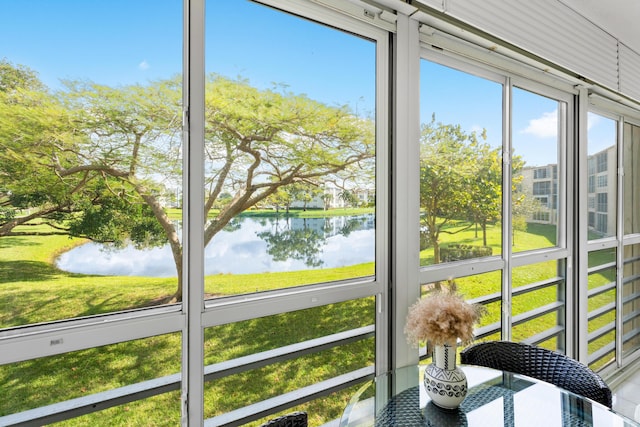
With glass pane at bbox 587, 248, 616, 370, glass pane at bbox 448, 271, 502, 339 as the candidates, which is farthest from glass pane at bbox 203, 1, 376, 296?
glass pane at bbox 587, 248, 616, 370

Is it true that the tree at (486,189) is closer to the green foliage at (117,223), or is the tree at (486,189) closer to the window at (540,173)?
the window at (540,173)

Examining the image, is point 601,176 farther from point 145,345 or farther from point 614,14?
point 145,345

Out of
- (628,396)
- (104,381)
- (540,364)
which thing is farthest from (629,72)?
(104,381)

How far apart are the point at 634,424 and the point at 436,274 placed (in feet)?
3.03

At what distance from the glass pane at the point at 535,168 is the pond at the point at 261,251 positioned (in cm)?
133

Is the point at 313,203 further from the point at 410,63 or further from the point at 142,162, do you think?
the point at 410,63

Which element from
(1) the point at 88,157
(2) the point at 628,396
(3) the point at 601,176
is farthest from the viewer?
(3) the point at 601,176

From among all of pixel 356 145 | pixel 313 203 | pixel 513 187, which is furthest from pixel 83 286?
pixel 513 187

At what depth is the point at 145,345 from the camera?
1195 millimetres

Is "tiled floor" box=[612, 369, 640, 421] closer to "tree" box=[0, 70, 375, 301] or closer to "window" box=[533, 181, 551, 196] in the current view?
"window" box=[533, 181, 551, 196]

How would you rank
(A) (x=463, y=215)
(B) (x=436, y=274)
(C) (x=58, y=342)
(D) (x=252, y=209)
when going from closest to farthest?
1. (C) (x=58, y=342)
2. (D) (x=252, y=209)
3. (B) (x=436, y=274)
4. (A) (x=463, y=215)

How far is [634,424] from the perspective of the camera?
1194mm

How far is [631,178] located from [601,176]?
1.88ft

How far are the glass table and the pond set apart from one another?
0.59m
